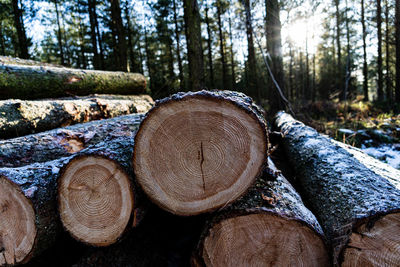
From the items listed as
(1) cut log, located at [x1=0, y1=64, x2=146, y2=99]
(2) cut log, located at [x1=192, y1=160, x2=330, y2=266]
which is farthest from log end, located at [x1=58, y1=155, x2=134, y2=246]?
(1) cut log, located at [x1=0, y1=64, x2=146, y2=99]

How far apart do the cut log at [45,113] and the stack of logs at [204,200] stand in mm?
1457

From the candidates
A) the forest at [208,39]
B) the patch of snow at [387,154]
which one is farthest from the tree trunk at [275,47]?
the patch of snow at [387,154]

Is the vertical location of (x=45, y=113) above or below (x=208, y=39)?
below

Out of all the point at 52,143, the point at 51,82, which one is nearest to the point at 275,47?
the point at 51,82

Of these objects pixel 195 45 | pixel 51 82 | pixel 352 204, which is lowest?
pixel 352 204

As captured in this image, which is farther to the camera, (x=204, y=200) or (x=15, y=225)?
(x=15, y=225)

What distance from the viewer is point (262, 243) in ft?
4.14

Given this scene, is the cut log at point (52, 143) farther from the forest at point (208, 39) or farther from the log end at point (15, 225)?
the forest at point (208, 39)

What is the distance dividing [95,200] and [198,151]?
768 millimetres

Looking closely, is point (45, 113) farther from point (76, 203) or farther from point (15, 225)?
point (76, 203)

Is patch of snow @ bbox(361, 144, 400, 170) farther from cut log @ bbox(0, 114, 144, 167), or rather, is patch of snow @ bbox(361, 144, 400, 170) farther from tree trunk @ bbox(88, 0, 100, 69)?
tree trunk @ bbox(88, 0, 100, 69)

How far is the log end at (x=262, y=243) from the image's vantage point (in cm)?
125

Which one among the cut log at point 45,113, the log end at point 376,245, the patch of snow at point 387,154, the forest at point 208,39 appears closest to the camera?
the log end at point 376,245

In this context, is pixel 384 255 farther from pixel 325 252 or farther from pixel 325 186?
pixel 325 186
